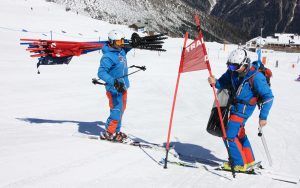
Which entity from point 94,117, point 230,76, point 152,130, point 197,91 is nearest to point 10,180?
point 230,76

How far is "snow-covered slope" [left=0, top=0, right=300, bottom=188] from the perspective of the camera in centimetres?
664

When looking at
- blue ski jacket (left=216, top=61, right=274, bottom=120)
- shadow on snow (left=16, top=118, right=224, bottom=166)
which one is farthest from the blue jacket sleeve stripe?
blue ski jacket (left=216, top=61, right=274, bottom=120)

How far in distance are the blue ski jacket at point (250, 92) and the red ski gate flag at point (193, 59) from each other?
53 centimetres

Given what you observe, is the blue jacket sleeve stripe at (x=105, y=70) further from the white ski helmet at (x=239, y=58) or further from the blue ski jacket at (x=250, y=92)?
the white ski helmet at (x=239, y=58)

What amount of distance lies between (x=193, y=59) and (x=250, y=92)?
112cm

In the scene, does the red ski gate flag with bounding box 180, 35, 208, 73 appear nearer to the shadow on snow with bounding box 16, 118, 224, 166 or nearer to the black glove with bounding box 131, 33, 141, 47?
the shadow on snow with bounding box 16, 118, 224, 166

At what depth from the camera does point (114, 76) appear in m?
8.62

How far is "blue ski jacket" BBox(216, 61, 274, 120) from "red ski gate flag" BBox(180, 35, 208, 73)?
0.53m

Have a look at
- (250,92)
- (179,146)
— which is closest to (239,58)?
(250,92)

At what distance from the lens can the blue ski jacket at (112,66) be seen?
828cm

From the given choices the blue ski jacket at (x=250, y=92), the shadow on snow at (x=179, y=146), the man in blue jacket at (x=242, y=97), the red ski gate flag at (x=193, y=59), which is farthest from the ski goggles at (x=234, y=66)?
the shadow on snow at (x=179, y=146)

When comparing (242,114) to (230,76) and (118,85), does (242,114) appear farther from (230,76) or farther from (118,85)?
(118,85)

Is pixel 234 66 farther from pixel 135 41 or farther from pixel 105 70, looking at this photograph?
pixel 135 41

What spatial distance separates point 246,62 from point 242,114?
0.86 meters
